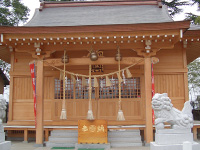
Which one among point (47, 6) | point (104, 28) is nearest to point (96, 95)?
point (104, 28)

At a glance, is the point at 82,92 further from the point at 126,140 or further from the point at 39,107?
the point at 126,140

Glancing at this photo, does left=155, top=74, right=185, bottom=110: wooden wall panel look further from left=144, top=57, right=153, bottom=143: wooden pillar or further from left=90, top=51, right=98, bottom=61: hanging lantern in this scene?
left=90, top=51, right=98, bottom=61: hanging lantern

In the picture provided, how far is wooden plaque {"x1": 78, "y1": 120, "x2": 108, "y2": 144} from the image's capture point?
7566 mm

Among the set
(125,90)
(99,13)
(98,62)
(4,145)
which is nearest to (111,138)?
(125,90)

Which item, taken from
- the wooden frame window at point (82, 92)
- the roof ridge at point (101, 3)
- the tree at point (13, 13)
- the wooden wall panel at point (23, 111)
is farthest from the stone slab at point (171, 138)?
the tree at point (13, 13)

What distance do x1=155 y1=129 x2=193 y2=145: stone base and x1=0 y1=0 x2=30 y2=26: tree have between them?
698 inches

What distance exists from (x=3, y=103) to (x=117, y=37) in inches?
156

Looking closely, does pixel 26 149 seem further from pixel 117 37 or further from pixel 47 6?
pixel 47 6

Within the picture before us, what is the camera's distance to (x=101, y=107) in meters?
9.45

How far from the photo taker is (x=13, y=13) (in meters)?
20.3

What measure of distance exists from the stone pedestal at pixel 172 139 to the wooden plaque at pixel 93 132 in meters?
2.51

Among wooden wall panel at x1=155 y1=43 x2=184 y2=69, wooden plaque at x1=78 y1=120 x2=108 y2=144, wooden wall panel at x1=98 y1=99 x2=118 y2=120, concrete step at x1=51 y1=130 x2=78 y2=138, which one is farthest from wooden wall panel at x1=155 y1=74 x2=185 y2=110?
concrete step at x1=51 y1=130 x2=78 y2=138

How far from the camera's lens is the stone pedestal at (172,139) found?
16.9ft

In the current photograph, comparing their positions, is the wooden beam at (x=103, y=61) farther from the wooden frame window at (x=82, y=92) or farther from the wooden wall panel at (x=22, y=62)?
the wooden wall panel at (x=22, y=62)
